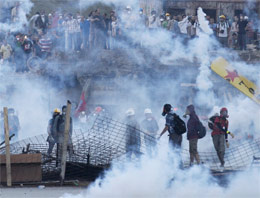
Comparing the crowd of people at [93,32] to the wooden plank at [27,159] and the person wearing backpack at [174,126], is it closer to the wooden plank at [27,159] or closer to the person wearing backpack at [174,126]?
the person wearing backpack at [174,126]

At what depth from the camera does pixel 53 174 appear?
9500mm

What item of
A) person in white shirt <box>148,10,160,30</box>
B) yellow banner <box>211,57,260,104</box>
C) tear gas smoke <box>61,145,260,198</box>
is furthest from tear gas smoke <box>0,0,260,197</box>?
tear gas smoke <box>61,145,260,198</box>

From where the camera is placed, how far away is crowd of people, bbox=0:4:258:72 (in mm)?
18422

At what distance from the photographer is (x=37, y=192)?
350 inches

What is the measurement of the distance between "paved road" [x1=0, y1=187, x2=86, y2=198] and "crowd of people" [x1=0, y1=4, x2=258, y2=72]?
9.93 m

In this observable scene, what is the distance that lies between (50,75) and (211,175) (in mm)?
10294

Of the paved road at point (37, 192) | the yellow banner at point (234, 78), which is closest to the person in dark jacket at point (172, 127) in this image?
the paved road at point (37, 192)

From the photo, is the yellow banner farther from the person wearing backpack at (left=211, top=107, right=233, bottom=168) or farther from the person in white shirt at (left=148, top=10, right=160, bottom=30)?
the person in white shirt at (left=148, top=10, right=160, bottom=30)

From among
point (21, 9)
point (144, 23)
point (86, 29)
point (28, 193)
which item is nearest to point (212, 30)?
point (144, 23)

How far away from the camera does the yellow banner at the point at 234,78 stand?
539 inches


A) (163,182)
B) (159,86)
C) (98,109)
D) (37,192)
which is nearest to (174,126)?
(163,182)

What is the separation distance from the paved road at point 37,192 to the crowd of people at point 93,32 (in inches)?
391

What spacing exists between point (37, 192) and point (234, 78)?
21.0 feet

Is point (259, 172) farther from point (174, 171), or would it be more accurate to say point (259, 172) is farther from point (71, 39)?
point (71, 39)
